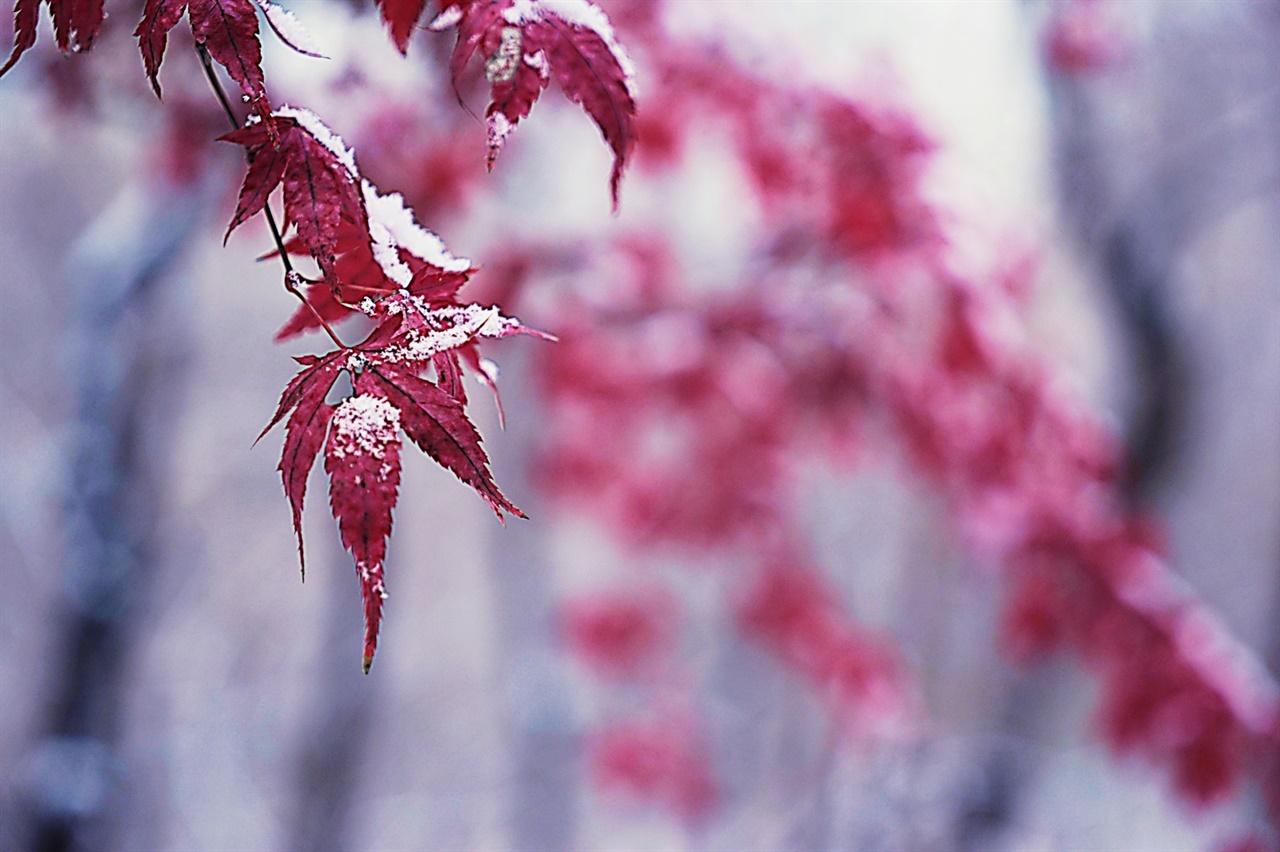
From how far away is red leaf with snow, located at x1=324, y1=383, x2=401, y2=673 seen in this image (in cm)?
57

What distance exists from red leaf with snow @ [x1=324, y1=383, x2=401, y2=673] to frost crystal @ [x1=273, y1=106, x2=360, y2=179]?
19 cm

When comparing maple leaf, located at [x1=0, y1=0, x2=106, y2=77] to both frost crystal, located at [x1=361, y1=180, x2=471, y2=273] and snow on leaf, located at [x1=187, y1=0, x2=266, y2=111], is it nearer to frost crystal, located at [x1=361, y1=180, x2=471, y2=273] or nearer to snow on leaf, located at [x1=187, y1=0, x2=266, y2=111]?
snow on leaf, located at [x1=187, y1=0, x2=266, y2=111]

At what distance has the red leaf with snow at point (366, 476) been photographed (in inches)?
22.5

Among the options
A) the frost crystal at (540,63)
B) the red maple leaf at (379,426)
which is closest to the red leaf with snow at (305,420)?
the red maple leaf at (379,426)

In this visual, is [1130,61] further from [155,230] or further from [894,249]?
[155,230]

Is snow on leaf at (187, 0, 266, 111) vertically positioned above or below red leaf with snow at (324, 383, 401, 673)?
above

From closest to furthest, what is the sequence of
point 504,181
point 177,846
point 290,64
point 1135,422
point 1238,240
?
point 290,64 < point 504,181 < point 1135,422 < point 177,846 < point 1238,240

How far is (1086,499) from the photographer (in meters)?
2.06

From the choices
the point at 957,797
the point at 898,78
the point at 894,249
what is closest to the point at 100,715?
the point at 894,249

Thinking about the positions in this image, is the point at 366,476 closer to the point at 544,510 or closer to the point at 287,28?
the point at 287,28

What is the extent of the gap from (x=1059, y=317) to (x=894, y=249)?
20.2 feet

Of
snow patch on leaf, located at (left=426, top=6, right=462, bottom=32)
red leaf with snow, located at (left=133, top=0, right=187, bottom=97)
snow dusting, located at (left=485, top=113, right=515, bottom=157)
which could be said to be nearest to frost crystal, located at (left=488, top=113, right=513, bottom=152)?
snow dusting, located at (left=485, top=113, right=515, bottom=157)

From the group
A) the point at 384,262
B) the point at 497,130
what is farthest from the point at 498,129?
the point at 384,262

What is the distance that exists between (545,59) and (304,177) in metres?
0.19
